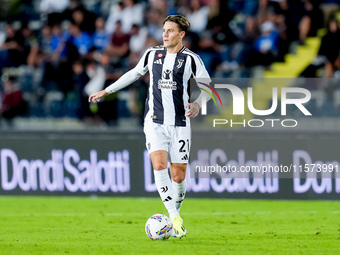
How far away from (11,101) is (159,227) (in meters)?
6.78

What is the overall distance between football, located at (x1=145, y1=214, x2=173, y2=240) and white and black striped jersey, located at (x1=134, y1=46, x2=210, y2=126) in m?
1.01

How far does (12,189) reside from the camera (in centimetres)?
1278

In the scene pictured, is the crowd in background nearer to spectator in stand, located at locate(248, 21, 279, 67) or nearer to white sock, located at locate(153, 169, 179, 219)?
spectator in stand, located at locate(248, 21, 279, 67)

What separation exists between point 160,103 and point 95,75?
5760mm

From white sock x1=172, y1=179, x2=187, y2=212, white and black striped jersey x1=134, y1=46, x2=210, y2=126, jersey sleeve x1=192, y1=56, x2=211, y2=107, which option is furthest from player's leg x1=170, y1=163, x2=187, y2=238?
jersey sleeve x1=192, y1=56, x2=211, y2=107

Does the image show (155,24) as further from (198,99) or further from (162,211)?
(198,99)

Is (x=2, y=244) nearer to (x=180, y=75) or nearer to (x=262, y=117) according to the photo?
(x=180, y=75)

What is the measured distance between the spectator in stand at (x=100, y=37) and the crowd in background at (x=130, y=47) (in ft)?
0.07

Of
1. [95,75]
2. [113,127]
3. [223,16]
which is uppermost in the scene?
[223,16]

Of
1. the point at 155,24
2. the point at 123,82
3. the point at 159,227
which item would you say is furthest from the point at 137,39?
the point at 159,227

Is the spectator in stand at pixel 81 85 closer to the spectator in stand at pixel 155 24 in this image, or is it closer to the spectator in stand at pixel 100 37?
the spectator in stand at pixel 100 37

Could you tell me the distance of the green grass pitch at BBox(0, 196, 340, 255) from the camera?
7012 mm

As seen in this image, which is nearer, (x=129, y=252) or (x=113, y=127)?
(x=129, y=252)

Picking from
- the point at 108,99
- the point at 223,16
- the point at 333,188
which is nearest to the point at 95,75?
the point at 108,99
